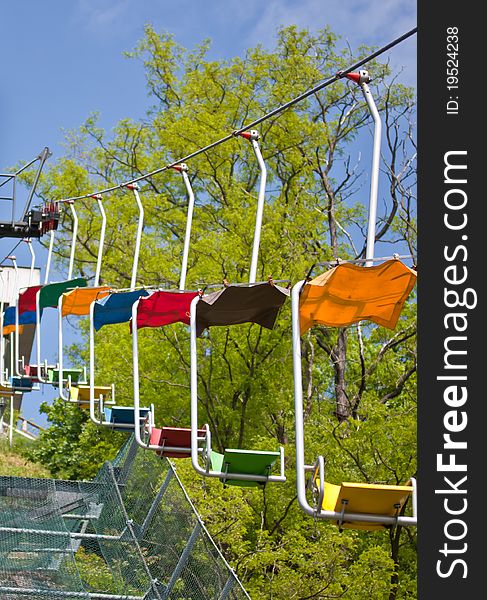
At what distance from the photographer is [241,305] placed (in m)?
12.5

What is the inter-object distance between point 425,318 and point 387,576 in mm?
14300

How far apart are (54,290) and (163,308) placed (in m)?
5.89

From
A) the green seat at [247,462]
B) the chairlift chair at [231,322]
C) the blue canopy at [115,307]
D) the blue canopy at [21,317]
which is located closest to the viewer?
the chairlift chair at [231,322]

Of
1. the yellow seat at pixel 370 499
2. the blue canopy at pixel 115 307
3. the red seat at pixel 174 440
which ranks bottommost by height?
the yellow seat at pixel 370 499

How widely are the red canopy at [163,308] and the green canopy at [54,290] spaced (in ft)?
13.8

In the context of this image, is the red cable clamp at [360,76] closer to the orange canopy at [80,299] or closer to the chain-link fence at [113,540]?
the chain-link fence at [113,540]

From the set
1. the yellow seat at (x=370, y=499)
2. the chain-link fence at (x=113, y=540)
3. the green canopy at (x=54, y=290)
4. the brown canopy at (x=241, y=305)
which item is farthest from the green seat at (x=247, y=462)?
the green canopy at (x=54, y=290)

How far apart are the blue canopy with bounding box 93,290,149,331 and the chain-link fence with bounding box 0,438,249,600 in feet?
8.89

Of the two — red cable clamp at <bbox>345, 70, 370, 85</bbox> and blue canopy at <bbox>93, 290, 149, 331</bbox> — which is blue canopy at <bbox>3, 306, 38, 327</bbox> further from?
red cable clamp at <bbox>345, 70, 370, 85</bbox>

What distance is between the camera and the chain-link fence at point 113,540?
1611 cm

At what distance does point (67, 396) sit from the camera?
18.8 meters

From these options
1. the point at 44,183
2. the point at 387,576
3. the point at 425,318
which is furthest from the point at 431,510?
the point at 44,183

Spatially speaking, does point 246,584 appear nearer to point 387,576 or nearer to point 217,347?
point 387,576

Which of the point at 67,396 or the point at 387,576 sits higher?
the point at 67,396
